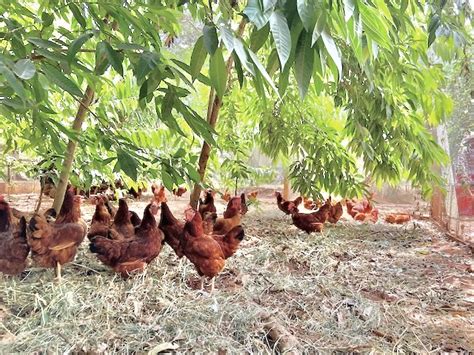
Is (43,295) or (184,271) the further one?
(184,271)

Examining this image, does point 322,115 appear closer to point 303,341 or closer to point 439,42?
point 439,42

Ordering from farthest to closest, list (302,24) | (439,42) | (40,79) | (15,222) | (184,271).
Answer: (184,271), (15,222), (439,42), (40,79), (302,24)

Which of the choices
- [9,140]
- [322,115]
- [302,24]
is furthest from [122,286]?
[322,115]

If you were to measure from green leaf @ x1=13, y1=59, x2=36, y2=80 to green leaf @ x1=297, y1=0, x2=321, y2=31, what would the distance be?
1.25 feet

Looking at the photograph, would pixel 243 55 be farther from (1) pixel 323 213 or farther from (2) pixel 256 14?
(1) pixel 323 213

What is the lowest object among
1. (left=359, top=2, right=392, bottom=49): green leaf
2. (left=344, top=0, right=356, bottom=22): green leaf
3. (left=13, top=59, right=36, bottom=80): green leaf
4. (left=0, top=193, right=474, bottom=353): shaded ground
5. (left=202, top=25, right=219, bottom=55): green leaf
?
(left=0, top=193, right=474, bottom=353): shaded ground

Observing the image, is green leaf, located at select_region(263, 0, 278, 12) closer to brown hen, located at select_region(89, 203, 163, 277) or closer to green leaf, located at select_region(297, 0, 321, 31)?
green leaf, located at select_region(297, 0, 321, 31)

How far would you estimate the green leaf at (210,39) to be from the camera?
20.6 inches

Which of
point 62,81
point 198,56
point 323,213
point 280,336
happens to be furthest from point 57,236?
point 323,213

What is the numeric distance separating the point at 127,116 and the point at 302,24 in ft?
6.51

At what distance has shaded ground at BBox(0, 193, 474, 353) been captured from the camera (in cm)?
132

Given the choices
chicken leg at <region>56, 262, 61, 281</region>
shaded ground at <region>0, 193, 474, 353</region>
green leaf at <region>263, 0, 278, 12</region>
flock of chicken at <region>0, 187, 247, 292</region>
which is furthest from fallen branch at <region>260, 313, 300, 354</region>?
green leaf at <region>263, 0, 278, 12</region>

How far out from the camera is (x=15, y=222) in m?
1.71

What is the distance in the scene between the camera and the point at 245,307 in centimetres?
158
